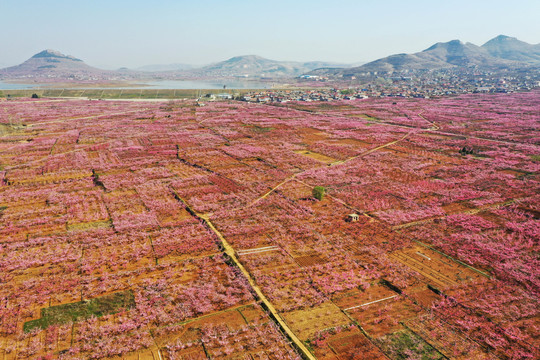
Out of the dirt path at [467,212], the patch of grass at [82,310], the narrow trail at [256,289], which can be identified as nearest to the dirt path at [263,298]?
the narrow trail at [256,289]

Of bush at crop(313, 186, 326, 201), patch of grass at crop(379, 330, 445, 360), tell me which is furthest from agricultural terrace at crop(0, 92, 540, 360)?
bush at crop(313, 186, 326, 201)

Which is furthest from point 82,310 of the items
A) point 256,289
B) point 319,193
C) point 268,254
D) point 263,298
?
point 319,193

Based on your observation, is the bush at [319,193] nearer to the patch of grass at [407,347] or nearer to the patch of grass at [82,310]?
the patch of grass at [407,347]

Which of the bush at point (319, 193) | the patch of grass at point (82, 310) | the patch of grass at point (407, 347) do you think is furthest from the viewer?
the bush at point (319, 193)

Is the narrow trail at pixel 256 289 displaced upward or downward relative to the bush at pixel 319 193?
downward

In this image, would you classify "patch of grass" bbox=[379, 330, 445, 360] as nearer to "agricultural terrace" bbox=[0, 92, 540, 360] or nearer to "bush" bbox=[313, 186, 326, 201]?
"agricultural terrace" bbox=[0, 92, 540, 360]

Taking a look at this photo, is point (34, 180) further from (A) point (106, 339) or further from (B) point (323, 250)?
(B) point (323, 250)

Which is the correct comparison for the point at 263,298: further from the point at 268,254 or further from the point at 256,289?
the point at 268,254
